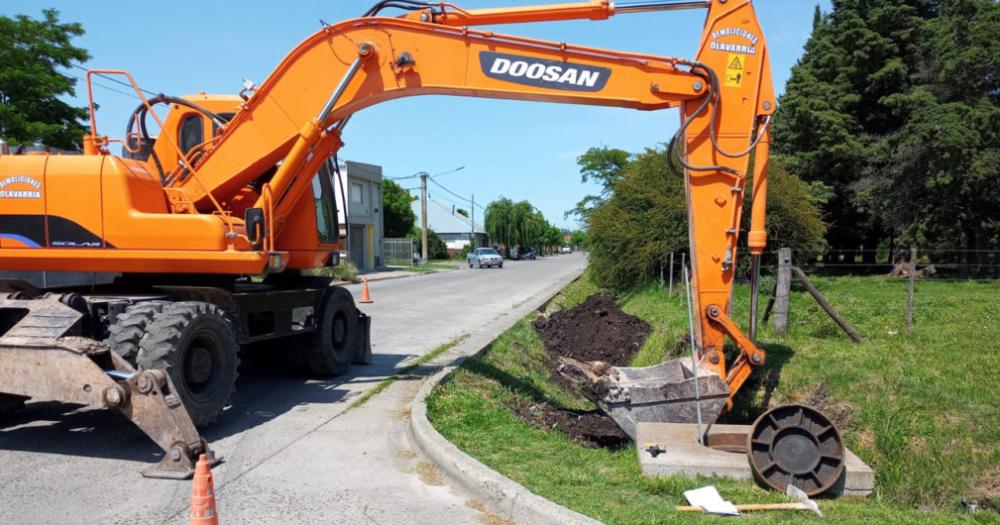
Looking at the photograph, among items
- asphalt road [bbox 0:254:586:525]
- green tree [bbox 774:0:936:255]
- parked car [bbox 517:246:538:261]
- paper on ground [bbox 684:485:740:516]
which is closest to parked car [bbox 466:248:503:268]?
green tree [bbox 774:0:936:255]

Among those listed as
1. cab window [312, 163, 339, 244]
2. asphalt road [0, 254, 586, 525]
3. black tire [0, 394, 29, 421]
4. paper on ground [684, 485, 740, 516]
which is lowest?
asphalt road [0, 254, 586, 525]

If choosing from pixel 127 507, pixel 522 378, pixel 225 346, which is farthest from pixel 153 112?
pixel 522 378

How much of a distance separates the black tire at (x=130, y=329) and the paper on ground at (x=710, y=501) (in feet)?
15.2

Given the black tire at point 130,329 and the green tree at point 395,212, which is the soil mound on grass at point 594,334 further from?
→ the green tree at point 395,212

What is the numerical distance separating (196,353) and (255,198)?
7.24 ft

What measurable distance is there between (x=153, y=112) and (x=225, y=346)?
2.67 m

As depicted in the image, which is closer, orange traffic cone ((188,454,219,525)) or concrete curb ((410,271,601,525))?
orange traffic cone ((188,454,219,525))

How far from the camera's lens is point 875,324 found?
35.1 ft

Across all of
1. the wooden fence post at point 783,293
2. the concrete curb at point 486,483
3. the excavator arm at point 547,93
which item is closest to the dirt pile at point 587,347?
the concrete curb at point 486,483

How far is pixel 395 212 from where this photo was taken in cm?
6500

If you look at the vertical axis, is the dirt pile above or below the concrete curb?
below

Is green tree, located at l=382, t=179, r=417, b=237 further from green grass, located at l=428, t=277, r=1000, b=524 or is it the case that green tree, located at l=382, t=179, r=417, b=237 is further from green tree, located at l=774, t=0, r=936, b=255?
green grass, located at l=428, t=277, r=1000, b=524

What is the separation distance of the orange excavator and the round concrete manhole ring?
73cm

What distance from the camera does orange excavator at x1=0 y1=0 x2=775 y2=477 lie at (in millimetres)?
5719
